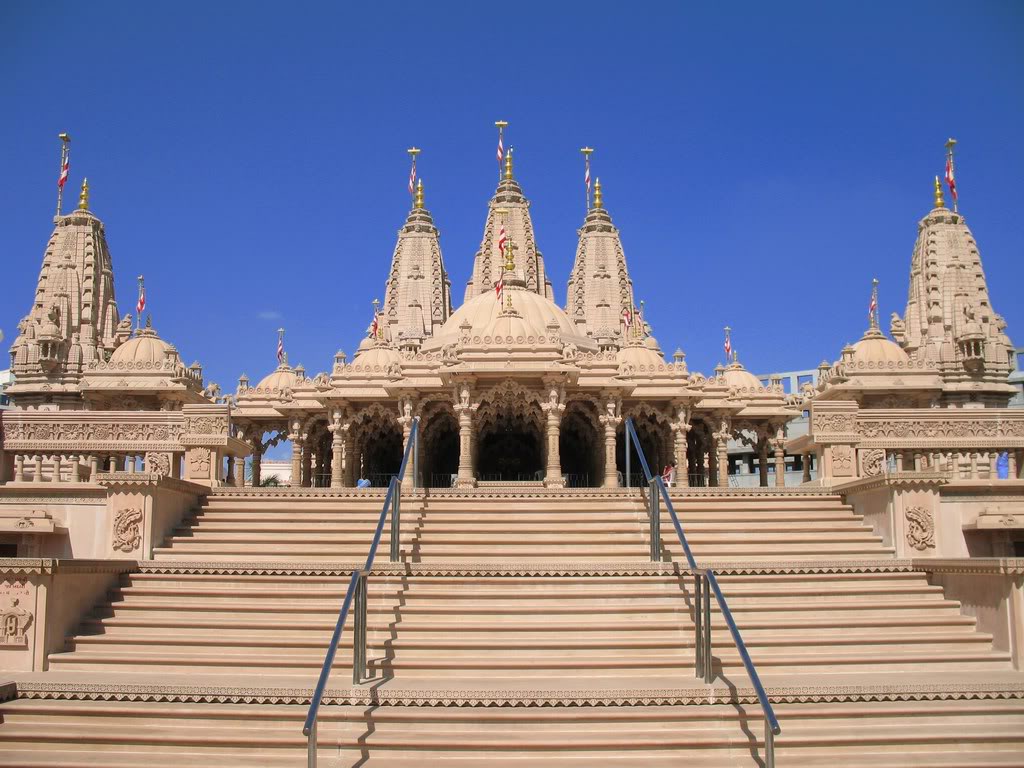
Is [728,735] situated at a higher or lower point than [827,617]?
lower

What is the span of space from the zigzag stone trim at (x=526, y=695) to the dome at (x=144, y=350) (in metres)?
27.8

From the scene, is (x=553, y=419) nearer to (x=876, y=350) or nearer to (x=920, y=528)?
(x=920, y=528)

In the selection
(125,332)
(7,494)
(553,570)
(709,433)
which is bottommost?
(553,570)

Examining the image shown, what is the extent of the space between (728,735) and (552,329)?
17.2 meters

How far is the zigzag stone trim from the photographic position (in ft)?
32.4

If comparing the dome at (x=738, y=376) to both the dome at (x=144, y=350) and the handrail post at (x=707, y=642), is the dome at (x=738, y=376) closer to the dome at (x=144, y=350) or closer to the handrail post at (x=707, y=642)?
the dome at (x=144, y=350)

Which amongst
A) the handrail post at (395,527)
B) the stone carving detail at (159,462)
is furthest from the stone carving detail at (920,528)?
the stone carving detail at (159,462)

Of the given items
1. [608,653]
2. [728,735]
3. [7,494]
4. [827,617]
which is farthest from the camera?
[7,494]

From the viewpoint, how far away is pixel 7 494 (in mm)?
14812

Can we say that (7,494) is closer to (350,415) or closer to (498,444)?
(350,415)

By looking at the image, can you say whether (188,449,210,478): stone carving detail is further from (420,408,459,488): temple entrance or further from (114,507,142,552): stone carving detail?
(420,408,459,488): temple entrance

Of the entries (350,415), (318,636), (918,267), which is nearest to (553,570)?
(318,636)

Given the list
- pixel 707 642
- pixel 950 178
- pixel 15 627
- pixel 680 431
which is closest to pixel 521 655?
pixel 707 642

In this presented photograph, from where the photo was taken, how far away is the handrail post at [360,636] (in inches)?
407
